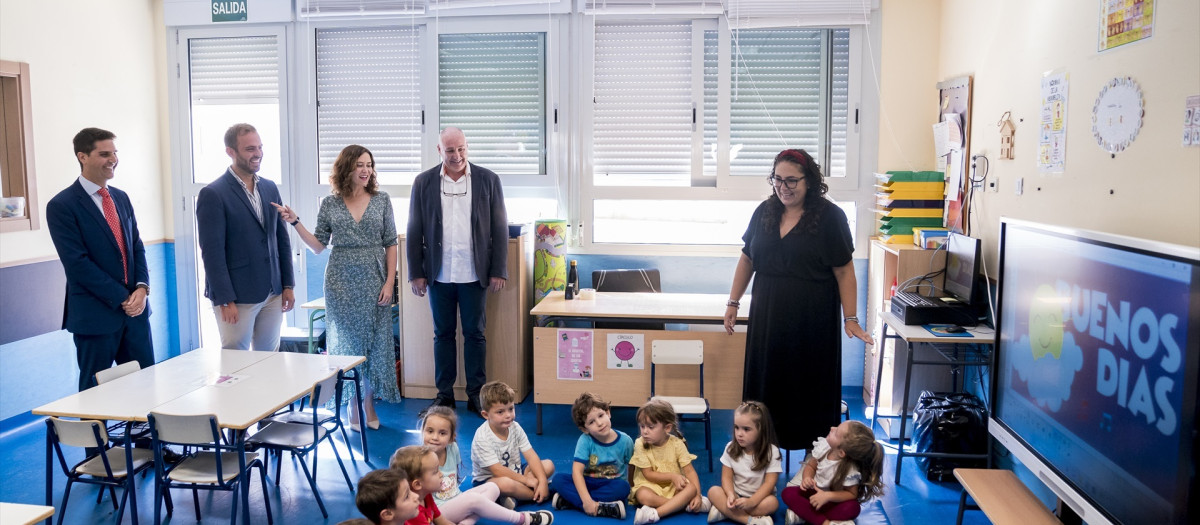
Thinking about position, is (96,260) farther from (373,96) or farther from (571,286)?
(571,286)

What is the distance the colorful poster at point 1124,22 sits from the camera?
297 cm

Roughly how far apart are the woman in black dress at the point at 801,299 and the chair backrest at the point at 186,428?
2320 millimetres

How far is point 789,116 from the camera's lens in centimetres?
554

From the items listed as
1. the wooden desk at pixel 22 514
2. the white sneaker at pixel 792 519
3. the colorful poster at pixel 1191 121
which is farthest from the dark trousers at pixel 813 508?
the wooden desk at pixel 22 514

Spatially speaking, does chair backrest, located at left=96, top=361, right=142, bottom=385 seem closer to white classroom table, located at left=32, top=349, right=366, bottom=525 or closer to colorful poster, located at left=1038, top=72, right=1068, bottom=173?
white classroom table, located at left=32, top=349, right=366, bottom=525

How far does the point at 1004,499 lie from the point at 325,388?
277cm

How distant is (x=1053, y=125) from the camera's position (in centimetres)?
365

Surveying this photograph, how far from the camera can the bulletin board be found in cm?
470

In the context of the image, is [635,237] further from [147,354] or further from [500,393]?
[147,354]

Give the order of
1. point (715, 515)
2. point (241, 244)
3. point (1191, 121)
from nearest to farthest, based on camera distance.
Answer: point (1191, 121) → point (715, 515) → point (241, 244)

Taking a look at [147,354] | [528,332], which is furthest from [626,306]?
[147,354]

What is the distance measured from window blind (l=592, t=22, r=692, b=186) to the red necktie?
113 inches

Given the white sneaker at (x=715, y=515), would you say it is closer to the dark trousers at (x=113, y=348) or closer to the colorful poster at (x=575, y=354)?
the colorful poster at (x=575, y=354)

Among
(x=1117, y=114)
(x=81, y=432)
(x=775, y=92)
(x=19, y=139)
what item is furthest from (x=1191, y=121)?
(x=19, y=139)
